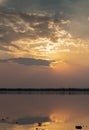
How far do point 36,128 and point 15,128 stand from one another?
2030 millimetres

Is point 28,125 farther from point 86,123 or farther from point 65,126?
point 86,123

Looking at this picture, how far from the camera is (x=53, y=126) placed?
1489 inches

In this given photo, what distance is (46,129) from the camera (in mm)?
35500

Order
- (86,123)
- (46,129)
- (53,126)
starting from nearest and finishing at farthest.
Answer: (46,129), (53,126), (86,123)

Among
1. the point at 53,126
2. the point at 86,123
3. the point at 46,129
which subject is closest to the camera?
the point at 46,129

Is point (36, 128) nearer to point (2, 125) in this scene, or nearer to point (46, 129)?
point (46, 129)

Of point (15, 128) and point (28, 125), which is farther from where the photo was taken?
point (28, 125)

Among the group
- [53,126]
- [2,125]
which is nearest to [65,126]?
[53,126]

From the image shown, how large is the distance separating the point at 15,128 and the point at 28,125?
10.1 feet

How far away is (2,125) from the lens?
124ft

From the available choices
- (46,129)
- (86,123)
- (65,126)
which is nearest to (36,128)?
(46,129)

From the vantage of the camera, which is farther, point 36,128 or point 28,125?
point 28,125

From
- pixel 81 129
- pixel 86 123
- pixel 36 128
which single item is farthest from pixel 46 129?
pixel 86 123

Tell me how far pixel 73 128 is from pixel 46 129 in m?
2.94
